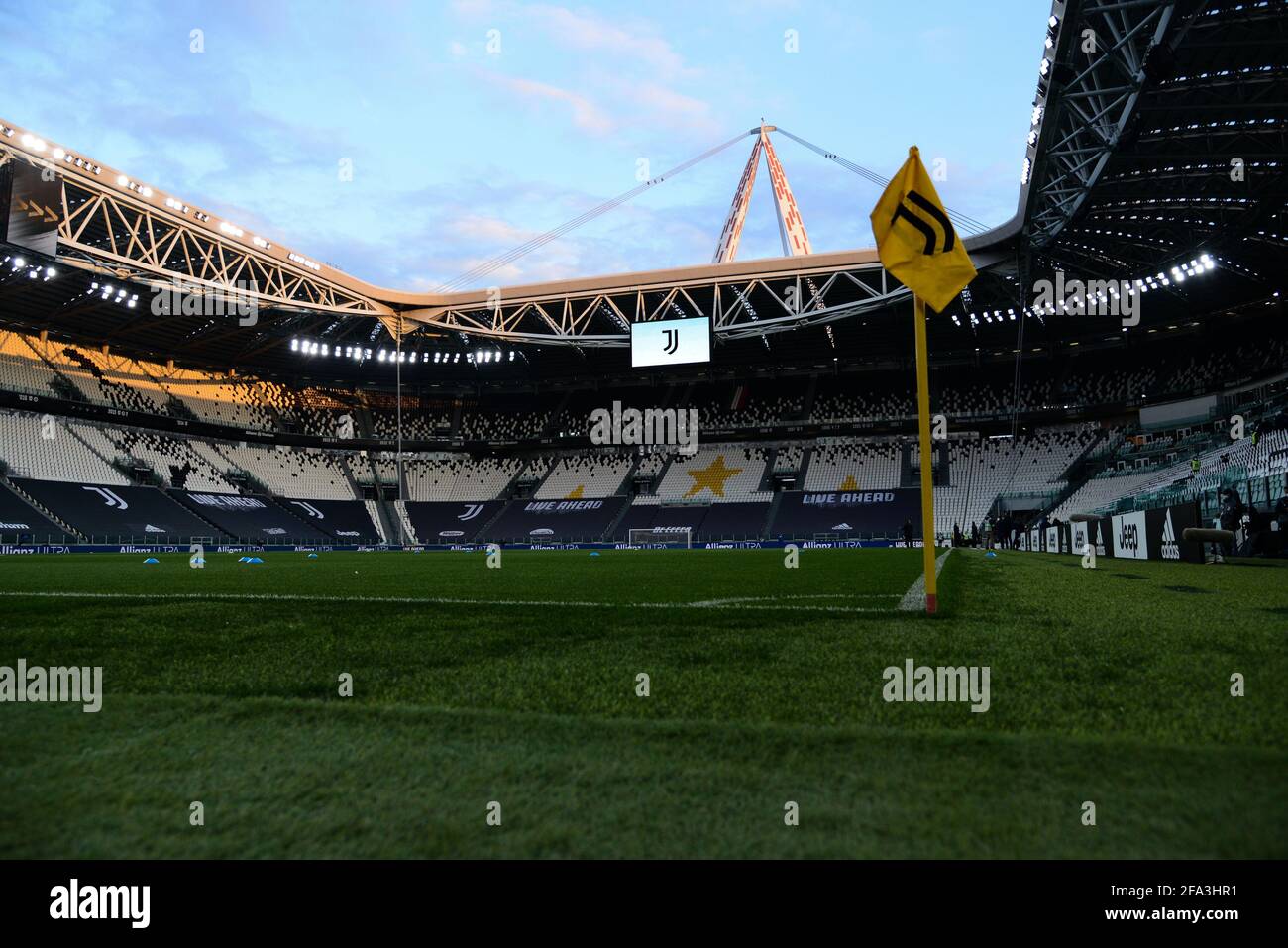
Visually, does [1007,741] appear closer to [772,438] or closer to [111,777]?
[111,777]

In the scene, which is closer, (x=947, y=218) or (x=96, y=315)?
(x=947, y=218)

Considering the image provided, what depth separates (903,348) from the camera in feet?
144

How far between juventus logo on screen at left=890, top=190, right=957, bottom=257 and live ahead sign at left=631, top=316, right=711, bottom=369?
2982 cm

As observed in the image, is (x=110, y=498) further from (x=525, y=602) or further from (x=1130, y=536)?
(x=1130, y=536)

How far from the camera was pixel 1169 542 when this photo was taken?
14039 millimetres

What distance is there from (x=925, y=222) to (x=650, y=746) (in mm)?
4205

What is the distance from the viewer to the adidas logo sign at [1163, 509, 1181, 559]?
13703 mm

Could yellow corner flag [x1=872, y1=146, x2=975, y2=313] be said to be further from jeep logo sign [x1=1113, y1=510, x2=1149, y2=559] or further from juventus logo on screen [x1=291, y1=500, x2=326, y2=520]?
juventus logo on screen [x1=291, y1=500, x2=326, y2=520]

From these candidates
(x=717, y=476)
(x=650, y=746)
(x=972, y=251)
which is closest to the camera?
(x=650, y=746)

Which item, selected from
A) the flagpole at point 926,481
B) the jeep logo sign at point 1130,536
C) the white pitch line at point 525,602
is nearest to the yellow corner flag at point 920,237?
the flagpole at point 926,481

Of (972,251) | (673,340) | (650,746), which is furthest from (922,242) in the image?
(673,340)

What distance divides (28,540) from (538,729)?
120 feet

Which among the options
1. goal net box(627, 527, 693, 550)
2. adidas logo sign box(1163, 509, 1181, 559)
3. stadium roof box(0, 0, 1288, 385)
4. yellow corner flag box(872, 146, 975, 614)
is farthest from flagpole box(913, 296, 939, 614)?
goal net box(627, 527, 693, 550)

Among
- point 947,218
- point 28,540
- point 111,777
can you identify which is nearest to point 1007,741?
point 111,777
